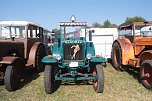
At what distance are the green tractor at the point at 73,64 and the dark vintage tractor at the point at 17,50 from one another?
3.18ft

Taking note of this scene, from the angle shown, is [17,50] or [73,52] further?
[17,50]

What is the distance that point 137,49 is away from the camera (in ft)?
29.1

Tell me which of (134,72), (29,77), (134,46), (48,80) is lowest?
(29,77)

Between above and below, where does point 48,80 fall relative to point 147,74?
below

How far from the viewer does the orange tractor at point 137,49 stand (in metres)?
7.45

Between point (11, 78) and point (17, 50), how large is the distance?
1.52m

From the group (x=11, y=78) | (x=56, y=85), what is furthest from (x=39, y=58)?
(x=11, y=78)

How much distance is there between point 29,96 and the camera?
6648 millimetres

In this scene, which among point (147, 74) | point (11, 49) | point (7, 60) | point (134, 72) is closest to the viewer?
point (7, 60)

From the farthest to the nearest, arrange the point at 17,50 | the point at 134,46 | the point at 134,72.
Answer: the point at 134,72 < the point at 134,46 < the point at 17,50

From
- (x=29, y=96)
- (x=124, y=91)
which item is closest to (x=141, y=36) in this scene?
(x=124, y=91)

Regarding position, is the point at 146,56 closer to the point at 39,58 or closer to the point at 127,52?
the point at 127,52

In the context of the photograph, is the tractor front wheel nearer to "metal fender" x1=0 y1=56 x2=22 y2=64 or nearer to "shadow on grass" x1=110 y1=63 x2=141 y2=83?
"metal fender" x1=0 y1=56 x2=22 y2=64

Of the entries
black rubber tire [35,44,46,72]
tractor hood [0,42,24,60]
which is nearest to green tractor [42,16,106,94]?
tractor hood [0,42,24,60]
